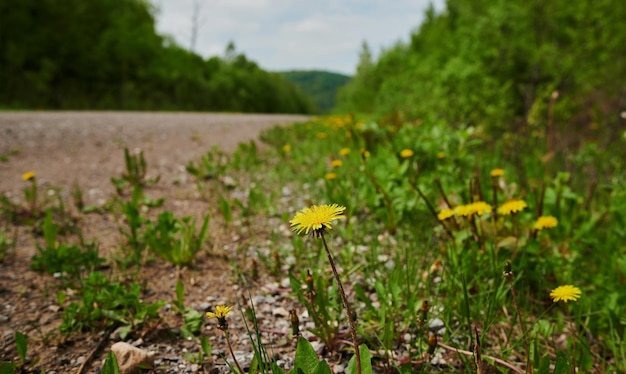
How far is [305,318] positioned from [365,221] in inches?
45.1

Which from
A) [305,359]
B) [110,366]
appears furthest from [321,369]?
[110,366]

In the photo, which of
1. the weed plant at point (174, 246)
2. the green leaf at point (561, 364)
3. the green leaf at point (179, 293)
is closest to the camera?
the green leaf at point (561, 364)

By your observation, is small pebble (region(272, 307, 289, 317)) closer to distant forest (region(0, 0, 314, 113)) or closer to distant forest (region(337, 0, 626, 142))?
distant forest (region(337, 0, 626, 142))

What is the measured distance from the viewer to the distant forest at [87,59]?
64.4 feet

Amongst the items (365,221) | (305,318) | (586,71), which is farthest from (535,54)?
(305,318)

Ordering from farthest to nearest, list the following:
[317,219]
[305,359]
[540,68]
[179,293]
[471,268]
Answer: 1. [540,68]
2. [471,268]
3. [179,293]
4. [305,359]
5. [317,219]

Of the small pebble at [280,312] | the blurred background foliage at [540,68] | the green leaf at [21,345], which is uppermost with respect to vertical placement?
the blurred background foliage at [540,68]

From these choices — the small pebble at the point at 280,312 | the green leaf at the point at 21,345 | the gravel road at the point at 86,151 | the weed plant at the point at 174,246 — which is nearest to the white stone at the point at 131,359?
the green leaf at the point at 21,345

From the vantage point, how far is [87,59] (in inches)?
943

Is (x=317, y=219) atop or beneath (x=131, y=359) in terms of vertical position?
atop

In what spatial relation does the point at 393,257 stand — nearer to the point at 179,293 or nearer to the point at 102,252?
the point at 179,293

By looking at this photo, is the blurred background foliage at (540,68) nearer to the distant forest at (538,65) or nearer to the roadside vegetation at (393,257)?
the distant forest at (538,65)

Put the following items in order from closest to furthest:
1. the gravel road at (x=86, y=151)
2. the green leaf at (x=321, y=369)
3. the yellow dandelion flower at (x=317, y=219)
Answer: the yellow dandelion flower at (x=317, y=219) → the green leaf at (x=321, y=369) → the gravel road at (x=86, y=151)

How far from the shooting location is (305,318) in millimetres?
1766
